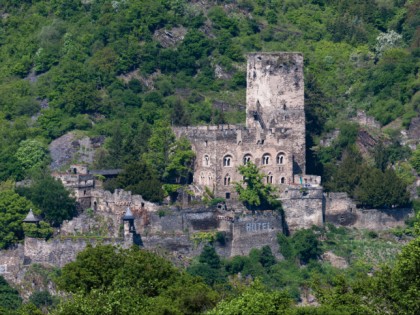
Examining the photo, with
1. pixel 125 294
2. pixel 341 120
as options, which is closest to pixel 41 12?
pixel 341 120

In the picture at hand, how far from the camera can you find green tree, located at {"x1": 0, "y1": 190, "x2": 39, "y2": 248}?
94.8 m

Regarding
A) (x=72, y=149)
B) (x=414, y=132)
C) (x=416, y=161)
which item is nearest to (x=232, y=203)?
(x=416, y=161)

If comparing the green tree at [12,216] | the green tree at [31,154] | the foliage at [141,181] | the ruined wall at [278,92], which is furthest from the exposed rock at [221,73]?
the green tree at [12,216]

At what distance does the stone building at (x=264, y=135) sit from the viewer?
320ft

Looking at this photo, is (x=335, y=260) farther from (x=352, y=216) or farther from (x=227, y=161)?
(x=227, y=161)

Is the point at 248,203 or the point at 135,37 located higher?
the point at 135,37

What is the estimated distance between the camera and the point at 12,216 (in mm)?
95188

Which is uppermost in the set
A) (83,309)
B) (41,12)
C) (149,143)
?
(41,12)

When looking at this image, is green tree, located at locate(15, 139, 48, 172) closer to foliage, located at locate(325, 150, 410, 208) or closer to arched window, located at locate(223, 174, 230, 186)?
arched window, located at locate(223, 174, 230, 186)

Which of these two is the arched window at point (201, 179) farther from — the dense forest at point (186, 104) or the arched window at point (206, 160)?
the dense forest at point (186, 104)

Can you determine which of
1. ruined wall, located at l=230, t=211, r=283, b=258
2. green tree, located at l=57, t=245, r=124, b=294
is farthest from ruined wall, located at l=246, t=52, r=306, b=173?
green tree, located at l=57, t=245, r=124, b=294

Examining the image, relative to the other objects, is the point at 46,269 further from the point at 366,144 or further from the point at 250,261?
the point at 366,144

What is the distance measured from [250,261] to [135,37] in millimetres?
26380

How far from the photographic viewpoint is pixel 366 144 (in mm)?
105250
